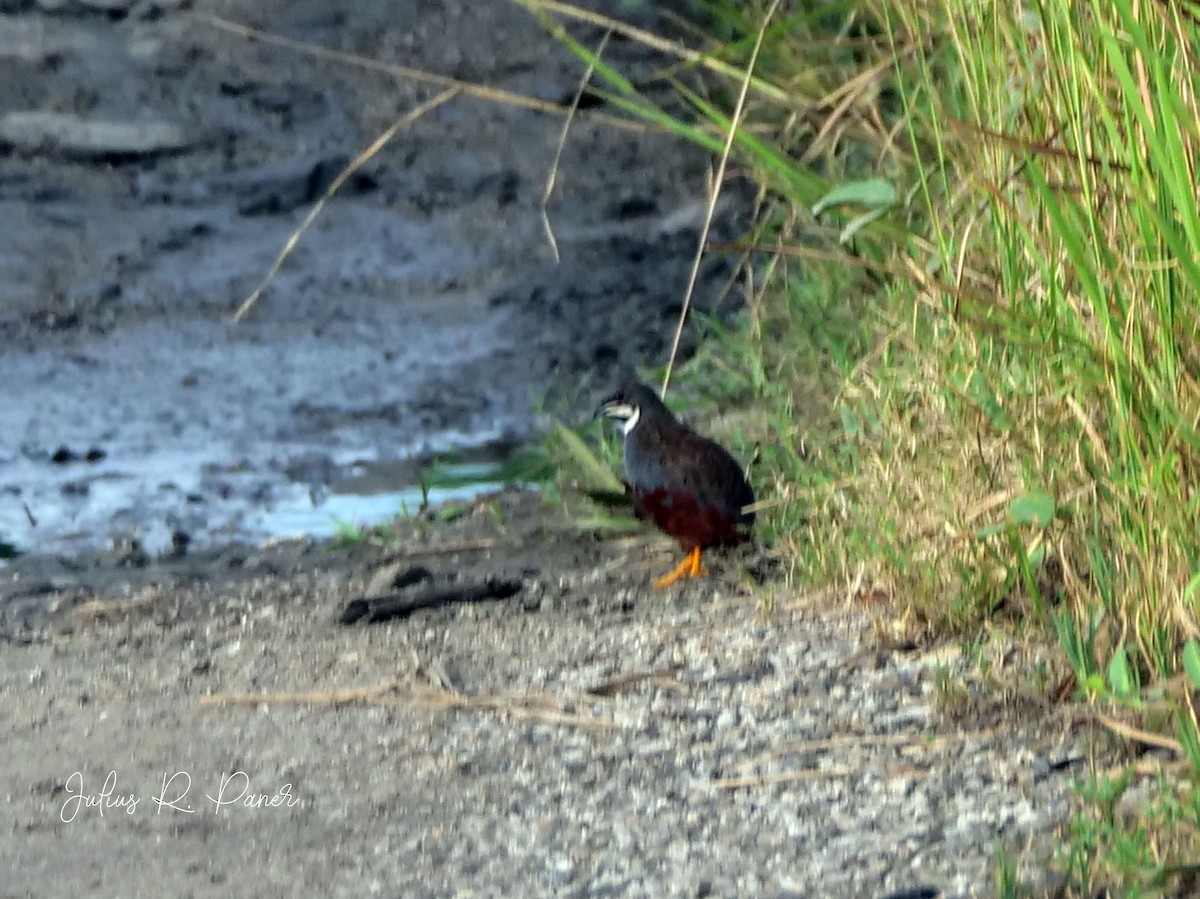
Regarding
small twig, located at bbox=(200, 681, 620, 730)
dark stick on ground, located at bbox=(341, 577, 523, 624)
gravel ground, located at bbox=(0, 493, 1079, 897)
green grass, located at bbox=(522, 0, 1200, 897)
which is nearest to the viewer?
green grass, located at bbox=(522, 0, 1200, 897)

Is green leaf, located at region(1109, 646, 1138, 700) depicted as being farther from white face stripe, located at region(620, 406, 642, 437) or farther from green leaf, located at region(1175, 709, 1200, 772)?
white face stripe, located at region(620, 406, 642, 437)

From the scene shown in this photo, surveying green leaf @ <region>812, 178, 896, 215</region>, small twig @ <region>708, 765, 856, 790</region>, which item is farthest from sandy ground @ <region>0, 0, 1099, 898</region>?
green leaf @ <region>812, 178, 896, 215</region>

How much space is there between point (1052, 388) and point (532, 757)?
96 centimetres

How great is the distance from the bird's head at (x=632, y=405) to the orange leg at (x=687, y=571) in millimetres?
521

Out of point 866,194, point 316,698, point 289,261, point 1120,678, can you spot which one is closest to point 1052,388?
point 866,194

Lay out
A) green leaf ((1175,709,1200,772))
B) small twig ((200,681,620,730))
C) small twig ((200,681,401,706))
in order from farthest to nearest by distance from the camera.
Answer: small twig ((200,681,401,706)) → small twig ((200,681,620,730)) → green leaf ((1175,709,1200,772))

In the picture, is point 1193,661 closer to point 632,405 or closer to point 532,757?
point 532,757

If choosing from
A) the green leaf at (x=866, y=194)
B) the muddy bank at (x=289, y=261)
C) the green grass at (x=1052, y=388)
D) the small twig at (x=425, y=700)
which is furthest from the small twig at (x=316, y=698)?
the muddy bank at (x=289, y=261)

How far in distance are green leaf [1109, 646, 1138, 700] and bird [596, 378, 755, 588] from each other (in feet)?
5.15

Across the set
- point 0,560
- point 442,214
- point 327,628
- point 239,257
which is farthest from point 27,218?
point 327,628

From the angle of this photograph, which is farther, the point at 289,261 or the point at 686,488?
the point at 289,261

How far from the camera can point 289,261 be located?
788 centimetres

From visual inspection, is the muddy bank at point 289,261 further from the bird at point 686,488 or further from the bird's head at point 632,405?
the bird at point 686,488

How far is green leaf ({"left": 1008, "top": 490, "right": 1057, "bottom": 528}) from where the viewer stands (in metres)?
2.50
